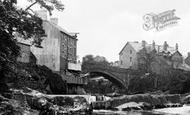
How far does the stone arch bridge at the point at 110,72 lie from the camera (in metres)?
87.9

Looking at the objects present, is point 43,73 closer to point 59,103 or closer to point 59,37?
point 59,37

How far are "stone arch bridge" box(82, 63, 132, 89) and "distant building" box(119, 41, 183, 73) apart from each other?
10256 millimetres

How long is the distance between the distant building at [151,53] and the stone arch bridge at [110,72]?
404 inches

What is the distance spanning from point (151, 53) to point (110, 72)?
21.4 metres

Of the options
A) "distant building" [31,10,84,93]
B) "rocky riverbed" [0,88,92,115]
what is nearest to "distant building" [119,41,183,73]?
"distant building" [31,10,84,93]

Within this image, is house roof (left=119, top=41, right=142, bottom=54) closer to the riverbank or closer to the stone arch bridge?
the stone arch bridge

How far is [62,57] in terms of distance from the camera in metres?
74.1

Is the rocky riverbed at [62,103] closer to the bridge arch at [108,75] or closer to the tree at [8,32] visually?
the tree at [8,32]

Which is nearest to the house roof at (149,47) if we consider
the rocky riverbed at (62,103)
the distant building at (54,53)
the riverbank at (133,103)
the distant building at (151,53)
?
the distant building at (151,53)

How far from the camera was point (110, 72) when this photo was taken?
302 feet

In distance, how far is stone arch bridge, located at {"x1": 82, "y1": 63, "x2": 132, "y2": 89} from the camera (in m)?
87.9

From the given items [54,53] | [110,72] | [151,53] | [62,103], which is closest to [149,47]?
[151,53]

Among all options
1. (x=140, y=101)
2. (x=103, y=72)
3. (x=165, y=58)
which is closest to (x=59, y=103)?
(x=140, y=101)

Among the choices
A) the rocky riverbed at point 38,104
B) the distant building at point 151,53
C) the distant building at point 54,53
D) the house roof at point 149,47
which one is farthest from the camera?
the house roof at point 149,47
